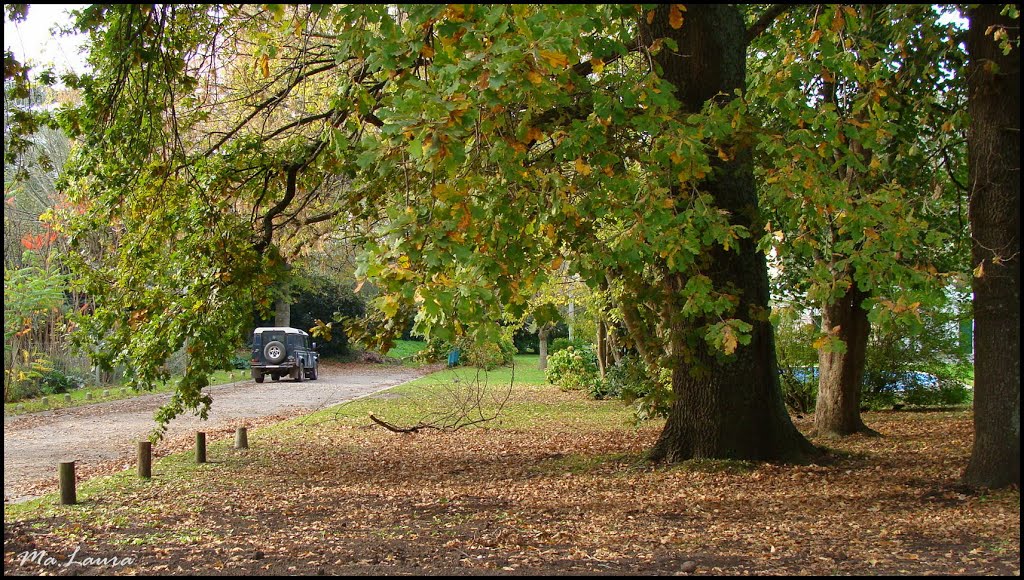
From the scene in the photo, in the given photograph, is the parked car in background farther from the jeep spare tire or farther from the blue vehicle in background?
the blue vehicle in background

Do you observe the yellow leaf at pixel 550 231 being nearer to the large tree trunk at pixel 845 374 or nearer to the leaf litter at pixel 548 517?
the leaf litter at pixel 548 517

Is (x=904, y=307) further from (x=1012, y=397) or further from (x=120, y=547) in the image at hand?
(x=120, y=547)

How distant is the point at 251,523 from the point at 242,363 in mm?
27559

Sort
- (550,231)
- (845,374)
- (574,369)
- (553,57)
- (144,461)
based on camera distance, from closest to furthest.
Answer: (553,57) → (550,231) → (144,461) → (845,374) → (574,369)

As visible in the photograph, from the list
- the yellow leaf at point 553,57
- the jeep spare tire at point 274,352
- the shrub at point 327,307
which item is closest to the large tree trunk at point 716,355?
the yellow leaf at point 553,57

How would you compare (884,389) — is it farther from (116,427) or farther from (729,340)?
(116,427)

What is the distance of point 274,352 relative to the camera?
28.0 m

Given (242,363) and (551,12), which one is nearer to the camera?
(551,12)

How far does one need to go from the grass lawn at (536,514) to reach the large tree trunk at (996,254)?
1.59ft

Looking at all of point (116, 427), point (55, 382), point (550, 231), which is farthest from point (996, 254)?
point (55, 382)

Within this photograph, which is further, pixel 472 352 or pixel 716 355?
pixel 472 352

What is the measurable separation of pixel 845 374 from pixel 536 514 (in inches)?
264

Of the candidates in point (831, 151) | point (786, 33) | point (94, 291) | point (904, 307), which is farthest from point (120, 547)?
point (786, 33)

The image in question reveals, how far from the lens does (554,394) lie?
2408 centimetres
